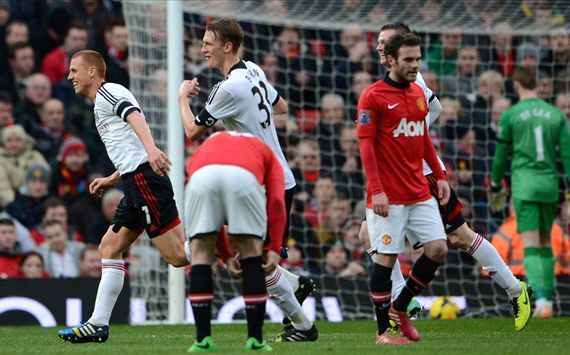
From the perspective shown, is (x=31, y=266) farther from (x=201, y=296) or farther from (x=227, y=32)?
(x=201, y=296)

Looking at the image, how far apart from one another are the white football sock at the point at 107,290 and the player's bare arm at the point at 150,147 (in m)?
0.99

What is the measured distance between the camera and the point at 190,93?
7930 millimetres

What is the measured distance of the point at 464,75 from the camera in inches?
605

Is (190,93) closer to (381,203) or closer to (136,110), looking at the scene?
(136,110)

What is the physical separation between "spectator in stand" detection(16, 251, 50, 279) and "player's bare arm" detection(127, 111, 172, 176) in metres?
5.31

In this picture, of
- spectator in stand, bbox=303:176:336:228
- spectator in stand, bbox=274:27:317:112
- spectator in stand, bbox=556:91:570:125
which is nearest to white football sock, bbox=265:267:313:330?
spectator in stand, bbox=303:176:336:228

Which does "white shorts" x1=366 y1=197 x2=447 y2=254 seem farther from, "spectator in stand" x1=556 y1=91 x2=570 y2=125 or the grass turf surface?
"spectator in stand" x1=556 y1=91 x2=570 y2=125

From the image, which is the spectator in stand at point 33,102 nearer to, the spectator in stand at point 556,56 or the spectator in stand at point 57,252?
the spectator in stand at point 57,252

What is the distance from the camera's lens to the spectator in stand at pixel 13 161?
45.8ft

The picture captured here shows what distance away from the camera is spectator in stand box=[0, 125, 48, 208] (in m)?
14.0

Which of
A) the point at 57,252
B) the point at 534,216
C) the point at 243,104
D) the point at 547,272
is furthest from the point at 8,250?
the point at 243,104

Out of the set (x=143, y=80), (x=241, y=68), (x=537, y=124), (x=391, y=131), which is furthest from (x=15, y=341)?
(x=537, y=124)

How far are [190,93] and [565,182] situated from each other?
25.8 feet

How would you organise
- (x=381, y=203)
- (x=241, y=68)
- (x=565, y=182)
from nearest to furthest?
(x=381, y=203), (x=241, y=68), (x=565, y=182)
